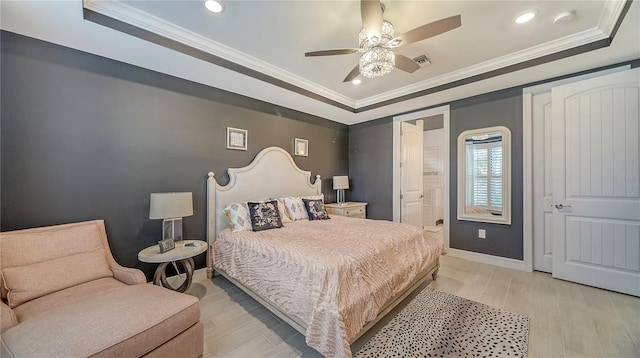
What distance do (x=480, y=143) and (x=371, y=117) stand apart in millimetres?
1972

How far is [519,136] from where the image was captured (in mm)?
3254

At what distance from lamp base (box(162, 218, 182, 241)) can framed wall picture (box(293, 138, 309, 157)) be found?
2164mm

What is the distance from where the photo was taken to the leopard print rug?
171 centimetres

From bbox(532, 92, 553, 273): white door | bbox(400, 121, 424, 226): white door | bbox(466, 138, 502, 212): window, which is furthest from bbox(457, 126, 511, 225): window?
bbox(400, 121, 424, 226): white door

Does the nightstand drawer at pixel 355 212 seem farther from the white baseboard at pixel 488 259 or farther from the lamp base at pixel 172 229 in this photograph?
the lamp base at pixel 172 229

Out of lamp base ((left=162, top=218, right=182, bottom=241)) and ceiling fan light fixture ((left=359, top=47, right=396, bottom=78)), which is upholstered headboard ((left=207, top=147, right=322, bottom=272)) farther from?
ceiling fan light fixture ((left=359, top=47, right=396, bottom=78))

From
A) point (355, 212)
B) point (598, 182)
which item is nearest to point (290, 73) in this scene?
point (355, 212)

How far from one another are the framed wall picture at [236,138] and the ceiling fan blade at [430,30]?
7.80ft

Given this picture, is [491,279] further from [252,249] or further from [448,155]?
[252,249]

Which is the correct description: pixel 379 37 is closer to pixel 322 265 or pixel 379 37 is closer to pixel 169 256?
pixel 322 265

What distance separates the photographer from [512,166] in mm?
3322

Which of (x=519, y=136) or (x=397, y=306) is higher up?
(x=519, y=136)

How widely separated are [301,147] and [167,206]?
2434mm

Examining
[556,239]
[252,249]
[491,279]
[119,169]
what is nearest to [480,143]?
[556,239]
